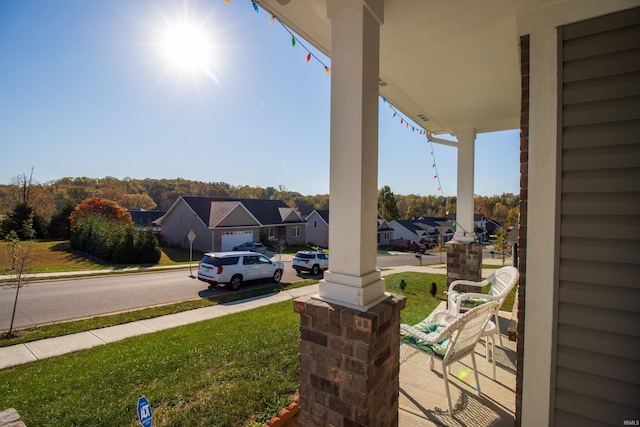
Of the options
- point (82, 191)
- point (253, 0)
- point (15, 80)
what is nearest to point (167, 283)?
point (15, 80)

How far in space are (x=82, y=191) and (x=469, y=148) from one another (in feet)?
163

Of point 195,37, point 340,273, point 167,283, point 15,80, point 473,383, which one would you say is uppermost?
point 15,80

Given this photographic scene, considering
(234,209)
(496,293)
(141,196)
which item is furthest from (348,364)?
(141,196)

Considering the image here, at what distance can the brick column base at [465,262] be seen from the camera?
4.95 m

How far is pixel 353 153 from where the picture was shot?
1601mm

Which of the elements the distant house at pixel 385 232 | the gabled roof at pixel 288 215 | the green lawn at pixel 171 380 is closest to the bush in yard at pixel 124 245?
the gabled roof at pixel 288 215

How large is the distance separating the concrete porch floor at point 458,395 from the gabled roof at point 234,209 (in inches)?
840

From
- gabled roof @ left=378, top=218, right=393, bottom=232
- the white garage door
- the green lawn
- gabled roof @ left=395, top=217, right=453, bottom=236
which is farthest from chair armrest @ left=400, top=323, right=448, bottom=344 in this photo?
gabled roof @ left=395, top=217, right=453, bottom=236

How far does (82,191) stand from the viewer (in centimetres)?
4012

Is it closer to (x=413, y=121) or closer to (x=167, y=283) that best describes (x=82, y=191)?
(x=167, y=283)

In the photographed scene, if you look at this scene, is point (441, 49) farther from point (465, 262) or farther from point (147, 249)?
point (147, 249)

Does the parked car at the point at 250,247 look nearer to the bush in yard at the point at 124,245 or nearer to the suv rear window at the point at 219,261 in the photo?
the bush in yard at the point at 124,245

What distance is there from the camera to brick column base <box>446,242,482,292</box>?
495 centimetres

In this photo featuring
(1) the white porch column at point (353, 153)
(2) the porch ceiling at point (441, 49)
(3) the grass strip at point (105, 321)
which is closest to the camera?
(1) the white porch column at point (353, 153)
